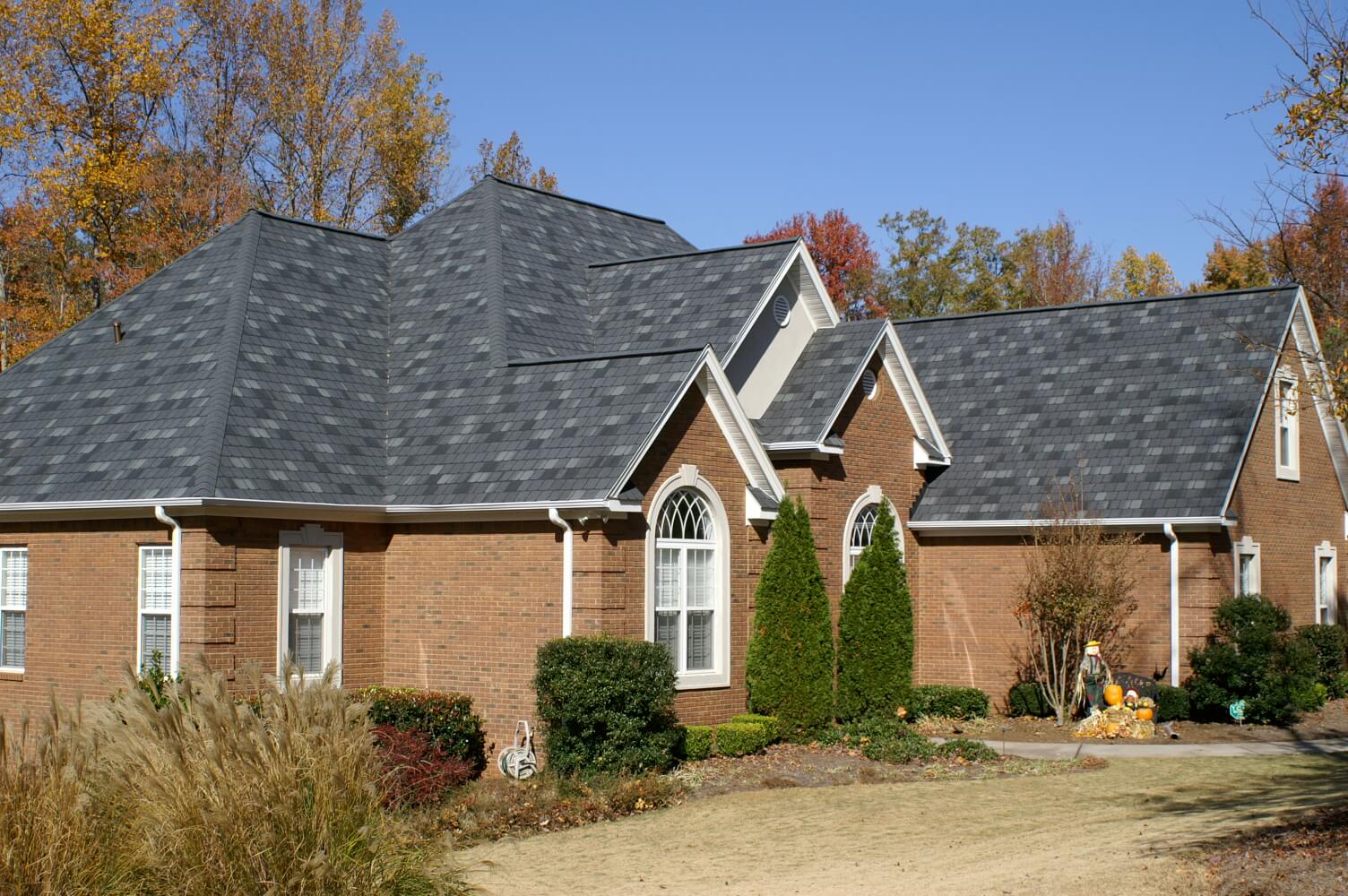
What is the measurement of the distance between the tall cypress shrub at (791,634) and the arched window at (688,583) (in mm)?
738

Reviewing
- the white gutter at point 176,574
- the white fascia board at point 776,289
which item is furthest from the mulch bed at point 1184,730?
the white gutter at point 176,574

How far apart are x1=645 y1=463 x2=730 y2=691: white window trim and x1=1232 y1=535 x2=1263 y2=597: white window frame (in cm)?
897

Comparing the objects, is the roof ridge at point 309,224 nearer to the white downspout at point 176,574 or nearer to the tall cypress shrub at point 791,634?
the white downspout at point 176,574

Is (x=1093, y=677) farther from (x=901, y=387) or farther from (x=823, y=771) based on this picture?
(x=823, y=771)

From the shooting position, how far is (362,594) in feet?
64.7

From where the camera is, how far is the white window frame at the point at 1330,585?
2708cm

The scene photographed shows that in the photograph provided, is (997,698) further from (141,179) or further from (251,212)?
(141,179)

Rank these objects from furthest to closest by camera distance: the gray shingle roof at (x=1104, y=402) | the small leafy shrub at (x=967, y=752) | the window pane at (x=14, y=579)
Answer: the gray shingle roof at (x=1104, y=402) < the window pane at (x=14, y=579) < the small leafy shrub at (x=967, y=752)

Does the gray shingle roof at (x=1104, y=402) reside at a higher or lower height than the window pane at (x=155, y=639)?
higher

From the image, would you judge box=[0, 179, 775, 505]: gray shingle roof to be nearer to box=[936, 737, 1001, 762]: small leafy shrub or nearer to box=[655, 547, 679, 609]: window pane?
box=[655, 547, 679, 609]: window pane

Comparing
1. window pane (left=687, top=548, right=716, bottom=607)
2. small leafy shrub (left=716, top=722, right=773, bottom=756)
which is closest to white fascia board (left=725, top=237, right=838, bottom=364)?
window pane (left=687, top=548, right=716, bottom=607)

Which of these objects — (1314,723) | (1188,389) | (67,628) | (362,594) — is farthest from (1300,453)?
(67,628)

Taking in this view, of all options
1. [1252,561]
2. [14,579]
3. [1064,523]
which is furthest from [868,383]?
[14,579]

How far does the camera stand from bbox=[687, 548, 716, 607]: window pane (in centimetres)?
1975
